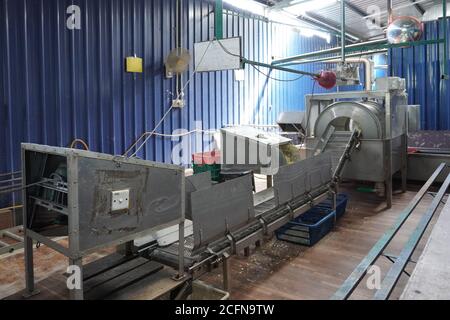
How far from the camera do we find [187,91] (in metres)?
6.08

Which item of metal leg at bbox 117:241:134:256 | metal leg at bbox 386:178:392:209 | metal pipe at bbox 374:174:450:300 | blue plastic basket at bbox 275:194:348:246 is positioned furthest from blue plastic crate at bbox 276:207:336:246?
metal leg at bbox 117:241:134:256

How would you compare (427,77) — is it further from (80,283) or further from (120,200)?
(80,283)

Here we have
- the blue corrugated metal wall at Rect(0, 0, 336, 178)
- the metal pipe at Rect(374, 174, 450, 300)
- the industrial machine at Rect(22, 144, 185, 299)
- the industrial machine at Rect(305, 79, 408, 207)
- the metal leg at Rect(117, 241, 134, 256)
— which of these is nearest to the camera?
the metal pipe at Rect(374, 174, 450, 300)

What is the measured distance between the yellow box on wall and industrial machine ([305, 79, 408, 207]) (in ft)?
8.35

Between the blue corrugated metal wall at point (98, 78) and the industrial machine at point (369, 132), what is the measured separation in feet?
7.40

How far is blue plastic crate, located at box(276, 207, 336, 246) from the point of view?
131 inches

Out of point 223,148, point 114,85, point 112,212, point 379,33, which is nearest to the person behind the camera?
point 112,212

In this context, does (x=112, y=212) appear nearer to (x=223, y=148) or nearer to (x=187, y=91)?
(x=223, y=148)

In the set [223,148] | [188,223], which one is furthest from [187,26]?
[188,223]

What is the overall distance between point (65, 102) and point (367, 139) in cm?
373

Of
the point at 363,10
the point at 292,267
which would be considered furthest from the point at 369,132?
the point at 363,10

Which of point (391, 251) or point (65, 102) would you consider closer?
point (391, 251)

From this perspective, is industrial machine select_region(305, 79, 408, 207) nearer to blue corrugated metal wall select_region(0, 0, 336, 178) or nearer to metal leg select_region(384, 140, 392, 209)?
metal leg select_region(384, 140, 392, 209)

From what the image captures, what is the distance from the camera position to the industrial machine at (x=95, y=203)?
172 centimetres
